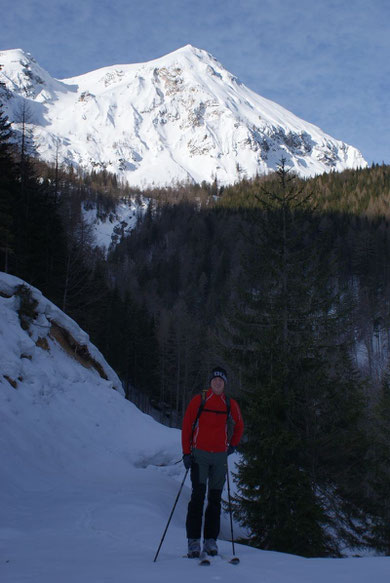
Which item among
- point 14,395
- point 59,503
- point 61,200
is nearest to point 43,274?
point 61,200

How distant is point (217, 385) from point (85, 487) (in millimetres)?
4904

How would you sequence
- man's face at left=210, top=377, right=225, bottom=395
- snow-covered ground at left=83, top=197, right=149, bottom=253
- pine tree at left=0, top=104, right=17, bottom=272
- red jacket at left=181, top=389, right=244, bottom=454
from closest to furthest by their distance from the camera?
red jacket at left=181, top=389, right=244, bottom=454
man's face at left=210, top=377, right=225, bottom=395
pine tree at left=0, top=104, right=17, bottom=272
snow-covered ground at left=83, top=197, right=149, bottom=253

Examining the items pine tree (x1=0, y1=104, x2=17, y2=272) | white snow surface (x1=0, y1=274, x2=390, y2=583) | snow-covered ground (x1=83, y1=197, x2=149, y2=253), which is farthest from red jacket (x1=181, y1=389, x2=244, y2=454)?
snow-covered ground (x1=83, y1=197, x2=149, y2=253)

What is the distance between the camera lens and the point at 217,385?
5.02 meters

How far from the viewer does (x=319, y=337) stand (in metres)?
11.3

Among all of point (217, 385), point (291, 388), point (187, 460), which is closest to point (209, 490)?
point (187, 460)

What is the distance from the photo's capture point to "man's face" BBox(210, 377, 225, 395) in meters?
5.03

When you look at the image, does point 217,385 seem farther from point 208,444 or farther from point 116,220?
point 116,220

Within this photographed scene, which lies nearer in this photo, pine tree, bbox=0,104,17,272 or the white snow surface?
the white snow surface

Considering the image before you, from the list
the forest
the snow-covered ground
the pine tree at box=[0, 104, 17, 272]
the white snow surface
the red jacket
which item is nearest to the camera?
the white snow surface

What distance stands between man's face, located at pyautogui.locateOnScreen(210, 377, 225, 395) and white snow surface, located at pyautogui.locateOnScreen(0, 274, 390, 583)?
1.80 m

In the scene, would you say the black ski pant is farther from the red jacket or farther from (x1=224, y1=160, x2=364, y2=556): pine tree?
(x1=224, y1=160, x2=364, y2=556): pine tree


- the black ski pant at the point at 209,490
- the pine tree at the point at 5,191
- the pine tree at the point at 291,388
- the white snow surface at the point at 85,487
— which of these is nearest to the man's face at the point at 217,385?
the black ski pant at the point at 209,490

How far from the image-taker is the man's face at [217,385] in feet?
16.5
